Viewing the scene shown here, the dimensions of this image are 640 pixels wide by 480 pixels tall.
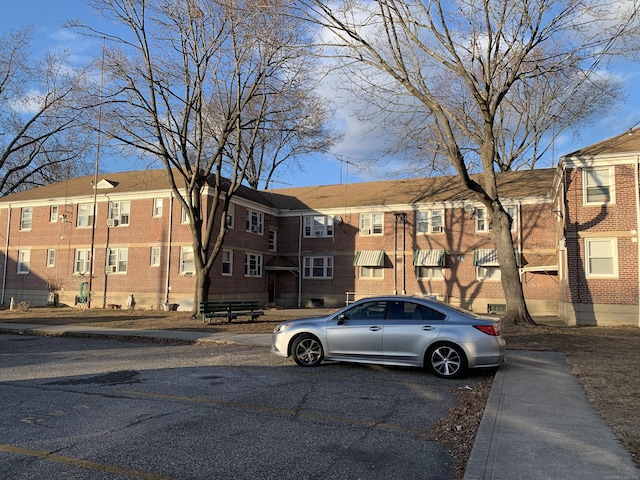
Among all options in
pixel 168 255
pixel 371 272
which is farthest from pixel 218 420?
pixel 371 272

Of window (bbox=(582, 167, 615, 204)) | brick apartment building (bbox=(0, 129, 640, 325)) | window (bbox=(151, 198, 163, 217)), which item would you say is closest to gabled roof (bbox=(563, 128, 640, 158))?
window (bbox=(582, 167, 615, 204))

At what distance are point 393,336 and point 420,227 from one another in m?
23.9

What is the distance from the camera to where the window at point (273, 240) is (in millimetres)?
36531

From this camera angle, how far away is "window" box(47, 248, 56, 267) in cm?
3344

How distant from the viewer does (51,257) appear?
110 ft

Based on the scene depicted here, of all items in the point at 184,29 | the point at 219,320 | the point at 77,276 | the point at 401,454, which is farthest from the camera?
the point at 77,276

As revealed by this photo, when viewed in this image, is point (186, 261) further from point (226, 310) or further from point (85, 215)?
point (226, 310)

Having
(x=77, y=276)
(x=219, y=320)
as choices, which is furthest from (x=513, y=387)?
(x=77, y=276)

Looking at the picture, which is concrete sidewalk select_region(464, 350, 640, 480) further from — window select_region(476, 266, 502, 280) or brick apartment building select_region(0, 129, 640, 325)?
window select_region(476, 266, 502, 280)

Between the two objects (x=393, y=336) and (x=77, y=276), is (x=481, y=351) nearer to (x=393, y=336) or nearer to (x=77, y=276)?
(x=393, y=336)

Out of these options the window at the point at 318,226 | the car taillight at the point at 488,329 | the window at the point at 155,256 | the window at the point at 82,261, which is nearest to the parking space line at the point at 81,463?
the car taillight at the point at 488,329

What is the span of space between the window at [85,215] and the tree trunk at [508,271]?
25746 mm

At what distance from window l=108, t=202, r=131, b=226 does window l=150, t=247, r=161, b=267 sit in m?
2.91

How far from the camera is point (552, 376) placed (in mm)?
9148
